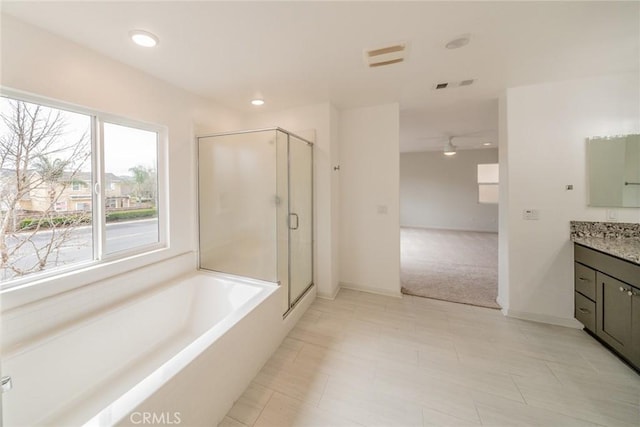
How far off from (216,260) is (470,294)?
3.26 metres

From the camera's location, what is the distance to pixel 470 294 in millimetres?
3154

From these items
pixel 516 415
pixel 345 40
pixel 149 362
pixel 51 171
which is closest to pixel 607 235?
pixel 516 415

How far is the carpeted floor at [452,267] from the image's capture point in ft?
10.5

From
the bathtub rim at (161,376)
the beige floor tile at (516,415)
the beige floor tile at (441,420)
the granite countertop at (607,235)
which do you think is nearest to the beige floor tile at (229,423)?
the bathtub rim at (161,376)

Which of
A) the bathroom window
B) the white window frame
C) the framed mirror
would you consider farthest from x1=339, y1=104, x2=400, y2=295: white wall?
the white window frame

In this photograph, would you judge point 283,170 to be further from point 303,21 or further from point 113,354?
point 113,354

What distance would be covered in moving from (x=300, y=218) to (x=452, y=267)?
3.04 meters

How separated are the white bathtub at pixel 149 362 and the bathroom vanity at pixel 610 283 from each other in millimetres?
2675

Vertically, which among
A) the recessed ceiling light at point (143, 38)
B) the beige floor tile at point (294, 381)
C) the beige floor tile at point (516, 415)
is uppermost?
the recessed ceiling light at point (143, 38)

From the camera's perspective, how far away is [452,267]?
420 cm

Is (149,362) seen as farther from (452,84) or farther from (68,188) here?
(452,84)

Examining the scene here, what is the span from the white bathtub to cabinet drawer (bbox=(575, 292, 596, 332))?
2797mm

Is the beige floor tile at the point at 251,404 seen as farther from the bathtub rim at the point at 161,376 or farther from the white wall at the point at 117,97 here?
the white wall at the point at 117,97

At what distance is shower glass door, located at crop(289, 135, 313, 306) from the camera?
8.80 ft
